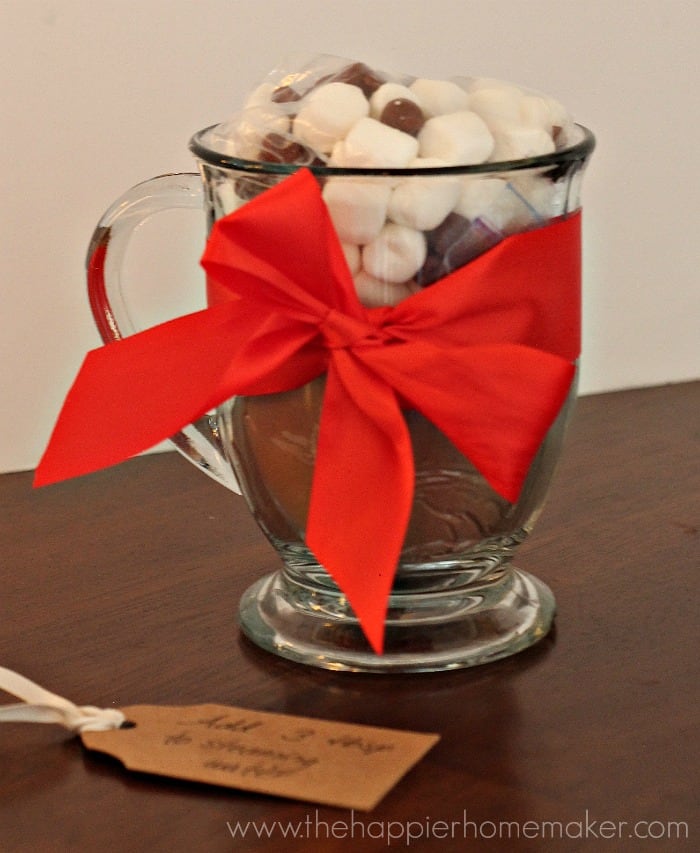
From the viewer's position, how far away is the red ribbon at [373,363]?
39cm

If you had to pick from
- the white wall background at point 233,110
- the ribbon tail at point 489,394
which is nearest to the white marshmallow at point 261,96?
the ribbon tail at point 489,394

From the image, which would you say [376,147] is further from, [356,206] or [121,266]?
[121,266]

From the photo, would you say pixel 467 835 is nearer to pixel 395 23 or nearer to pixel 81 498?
pixel 81 498

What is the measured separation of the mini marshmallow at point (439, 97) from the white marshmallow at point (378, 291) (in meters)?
0.06

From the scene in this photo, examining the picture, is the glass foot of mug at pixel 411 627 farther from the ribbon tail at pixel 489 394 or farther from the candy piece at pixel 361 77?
the candy piece at pixel 361 77

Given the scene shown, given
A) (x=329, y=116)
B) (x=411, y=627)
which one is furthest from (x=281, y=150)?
(x=411, y=627)

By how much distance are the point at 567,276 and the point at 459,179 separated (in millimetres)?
60

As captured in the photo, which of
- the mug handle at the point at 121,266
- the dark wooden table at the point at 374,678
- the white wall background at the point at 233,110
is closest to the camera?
the dark wooden table at the point at 374,678

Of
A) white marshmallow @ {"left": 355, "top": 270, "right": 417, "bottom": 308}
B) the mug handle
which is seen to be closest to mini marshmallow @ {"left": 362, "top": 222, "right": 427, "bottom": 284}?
white marshmallow @ {"left": 355, "top": 270, "right": 417, "bottom": 308}

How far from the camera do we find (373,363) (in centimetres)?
40

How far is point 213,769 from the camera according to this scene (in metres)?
0.37

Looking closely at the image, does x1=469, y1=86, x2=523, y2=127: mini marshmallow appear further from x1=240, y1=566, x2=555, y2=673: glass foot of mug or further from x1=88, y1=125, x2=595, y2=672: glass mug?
x1=240, y1=566, x2=555, y2=673: glass foot of mug

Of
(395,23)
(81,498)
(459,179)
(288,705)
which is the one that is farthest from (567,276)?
(395,23)

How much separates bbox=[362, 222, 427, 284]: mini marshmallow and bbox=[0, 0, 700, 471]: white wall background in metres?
0.43
